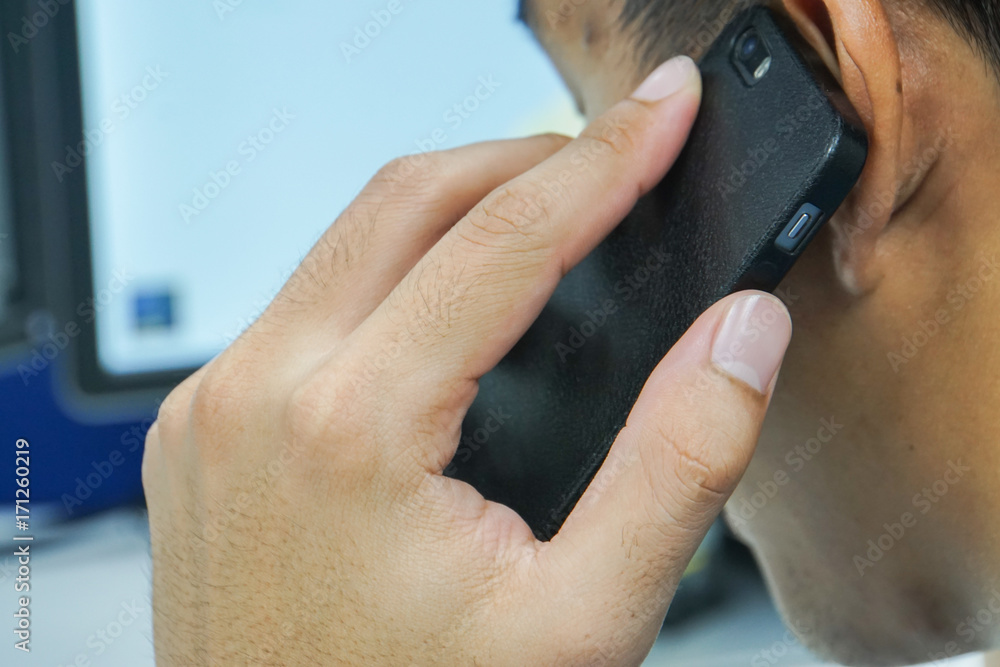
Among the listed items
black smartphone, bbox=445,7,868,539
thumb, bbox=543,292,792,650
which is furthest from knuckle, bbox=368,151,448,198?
thumb, bbox=543,292,792,650

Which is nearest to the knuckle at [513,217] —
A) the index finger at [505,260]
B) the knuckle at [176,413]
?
the index finger at [505,260]

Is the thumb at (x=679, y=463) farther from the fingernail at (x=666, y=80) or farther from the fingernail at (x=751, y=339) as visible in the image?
the fingernail at (x=666, y=80)

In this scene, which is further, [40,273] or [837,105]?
[40,273]

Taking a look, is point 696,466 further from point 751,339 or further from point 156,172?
point 156,172

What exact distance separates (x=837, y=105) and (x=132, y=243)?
2.10 ft

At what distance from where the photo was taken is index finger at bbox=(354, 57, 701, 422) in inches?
14.4

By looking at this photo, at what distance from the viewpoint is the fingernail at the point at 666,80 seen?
42 centimetres

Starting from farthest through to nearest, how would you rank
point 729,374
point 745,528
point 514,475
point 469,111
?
point 469,111, point 745,528, point 514,475, point 729,374

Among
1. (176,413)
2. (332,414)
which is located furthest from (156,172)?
(332,414)

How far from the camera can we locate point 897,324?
16.1 inches

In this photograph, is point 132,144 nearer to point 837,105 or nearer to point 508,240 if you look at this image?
point 508,240

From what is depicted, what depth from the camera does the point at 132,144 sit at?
0.70 metres

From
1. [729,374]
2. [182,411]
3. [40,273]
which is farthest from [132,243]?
[729,374]

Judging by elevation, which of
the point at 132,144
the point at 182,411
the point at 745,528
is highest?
the point at 132,144
